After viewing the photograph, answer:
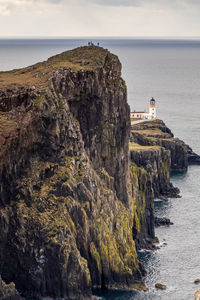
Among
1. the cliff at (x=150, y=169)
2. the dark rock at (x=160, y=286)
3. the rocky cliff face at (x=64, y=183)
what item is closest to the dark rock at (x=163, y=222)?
the cliff at (x=150, y=169)

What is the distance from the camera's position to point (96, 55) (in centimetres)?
12319

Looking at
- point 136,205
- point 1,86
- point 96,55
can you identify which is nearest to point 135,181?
point 136,205

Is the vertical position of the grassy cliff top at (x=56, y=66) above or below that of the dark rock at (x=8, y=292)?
above

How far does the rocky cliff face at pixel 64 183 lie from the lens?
98000 millimetres

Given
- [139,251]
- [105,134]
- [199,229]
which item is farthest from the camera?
[199,229]

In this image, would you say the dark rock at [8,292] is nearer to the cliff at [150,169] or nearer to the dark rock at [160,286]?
the dark rock at [160,286]

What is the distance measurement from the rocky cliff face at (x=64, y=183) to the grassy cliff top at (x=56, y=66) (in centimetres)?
32

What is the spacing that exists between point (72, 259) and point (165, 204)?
59162mm

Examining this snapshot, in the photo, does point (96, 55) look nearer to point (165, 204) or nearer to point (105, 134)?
point (105, 134)

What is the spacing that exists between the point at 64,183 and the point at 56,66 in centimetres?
2205

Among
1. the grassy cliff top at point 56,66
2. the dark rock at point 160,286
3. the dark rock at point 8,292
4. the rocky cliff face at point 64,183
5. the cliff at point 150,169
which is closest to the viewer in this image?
the dark rock at point 8,292

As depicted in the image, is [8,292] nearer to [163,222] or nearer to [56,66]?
[56,66]

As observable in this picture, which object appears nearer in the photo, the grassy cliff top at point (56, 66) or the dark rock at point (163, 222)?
the grassy cliff top at point (56, 66)

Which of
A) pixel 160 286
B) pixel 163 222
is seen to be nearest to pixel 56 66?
pixel 160 286
